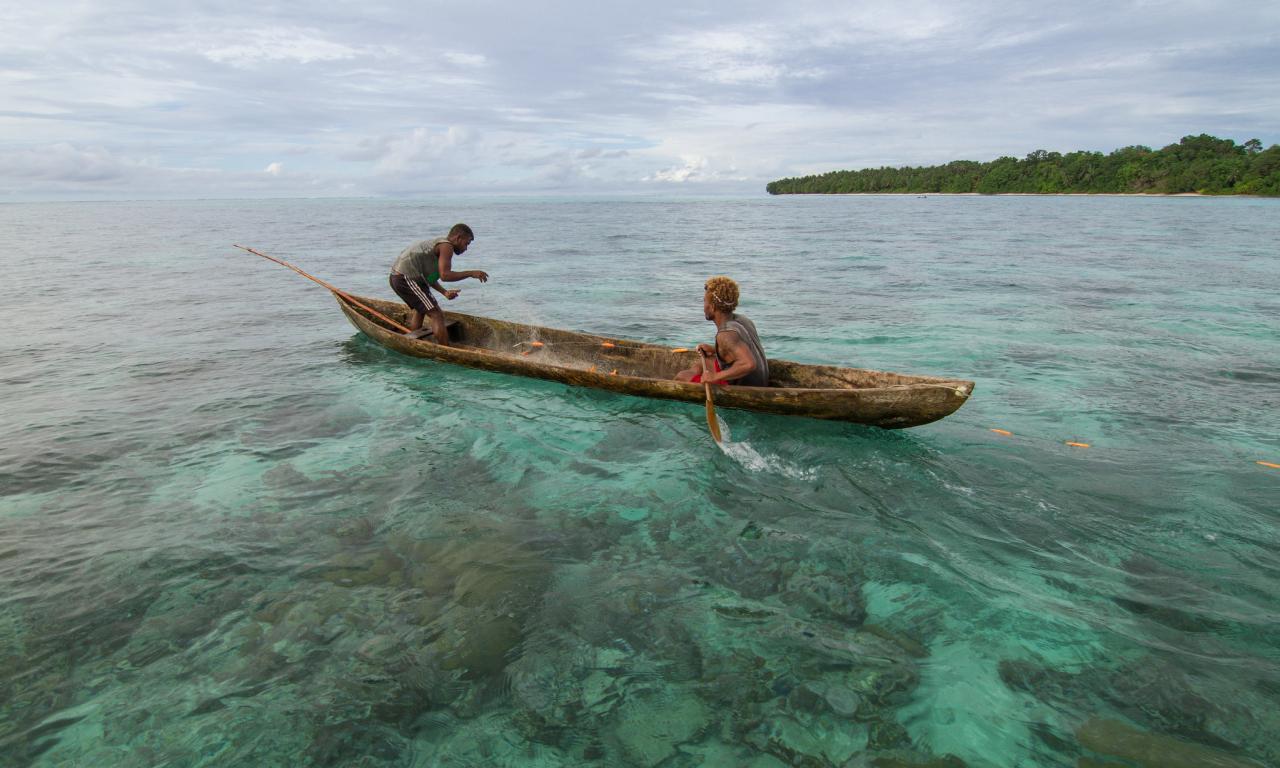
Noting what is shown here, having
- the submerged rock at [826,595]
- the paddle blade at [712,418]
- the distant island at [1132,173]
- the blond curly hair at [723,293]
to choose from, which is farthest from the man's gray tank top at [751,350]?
the distant island at [1132,173]

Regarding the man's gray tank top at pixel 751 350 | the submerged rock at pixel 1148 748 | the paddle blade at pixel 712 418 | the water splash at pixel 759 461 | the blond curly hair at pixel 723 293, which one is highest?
the blond curly hair at pixel 723 293

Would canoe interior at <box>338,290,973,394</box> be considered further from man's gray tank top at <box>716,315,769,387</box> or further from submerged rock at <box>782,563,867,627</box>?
submerged rock at <box>782,563,867,627</box>

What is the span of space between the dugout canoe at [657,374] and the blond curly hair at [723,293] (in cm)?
97

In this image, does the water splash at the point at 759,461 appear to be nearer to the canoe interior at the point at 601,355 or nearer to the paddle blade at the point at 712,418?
Result: the paddle blade at the point at 712,418

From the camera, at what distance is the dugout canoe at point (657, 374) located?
22.9 ft

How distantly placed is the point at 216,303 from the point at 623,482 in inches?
653

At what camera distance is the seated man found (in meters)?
7.54

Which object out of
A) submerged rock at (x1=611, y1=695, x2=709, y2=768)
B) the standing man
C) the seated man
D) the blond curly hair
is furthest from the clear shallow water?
the blond curly hair

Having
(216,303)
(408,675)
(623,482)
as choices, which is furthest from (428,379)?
(216,303)

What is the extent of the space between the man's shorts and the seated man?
19.2 feet

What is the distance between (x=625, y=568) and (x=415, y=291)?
781 centimetres

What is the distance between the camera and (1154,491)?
6320mm

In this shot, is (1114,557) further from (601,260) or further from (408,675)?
(601,260)

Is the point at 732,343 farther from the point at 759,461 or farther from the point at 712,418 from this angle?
the point at 759,461
